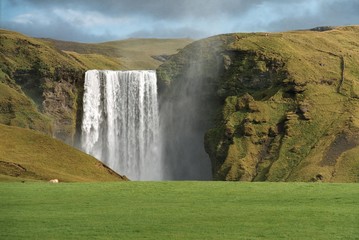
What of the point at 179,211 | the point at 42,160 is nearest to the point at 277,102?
the point at 42,160

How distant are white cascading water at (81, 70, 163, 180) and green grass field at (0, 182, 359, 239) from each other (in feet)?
266

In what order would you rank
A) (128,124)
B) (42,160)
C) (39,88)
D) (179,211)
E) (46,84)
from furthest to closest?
(46,84) → (39,88) → (128,124) → (42,160) → (179,211)

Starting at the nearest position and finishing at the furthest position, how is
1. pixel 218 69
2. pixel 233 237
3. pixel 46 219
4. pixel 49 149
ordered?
pixel 233 237 < pixel 46 219 < pixel 49 149 < pixel 218 69

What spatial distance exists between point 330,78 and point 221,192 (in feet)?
266

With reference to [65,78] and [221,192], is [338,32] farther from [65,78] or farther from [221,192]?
[221,192]

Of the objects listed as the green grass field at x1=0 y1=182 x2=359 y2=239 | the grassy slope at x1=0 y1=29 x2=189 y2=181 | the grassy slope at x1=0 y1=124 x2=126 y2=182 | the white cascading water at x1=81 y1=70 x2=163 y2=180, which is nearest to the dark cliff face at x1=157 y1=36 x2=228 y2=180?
the white cascading water at x1=81 y1=70 x2=163 y2=180

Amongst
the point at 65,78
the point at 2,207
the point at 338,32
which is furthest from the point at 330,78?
the point at 2,207

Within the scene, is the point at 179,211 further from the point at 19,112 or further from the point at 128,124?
the point at 128,124

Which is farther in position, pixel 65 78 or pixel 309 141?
pixel 65 78

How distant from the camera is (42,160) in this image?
260 feet

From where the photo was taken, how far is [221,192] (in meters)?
46.5

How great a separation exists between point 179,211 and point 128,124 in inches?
3699

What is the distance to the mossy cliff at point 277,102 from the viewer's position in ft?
354

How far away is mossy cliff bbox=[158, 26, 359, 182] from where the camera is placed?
10781 cm
